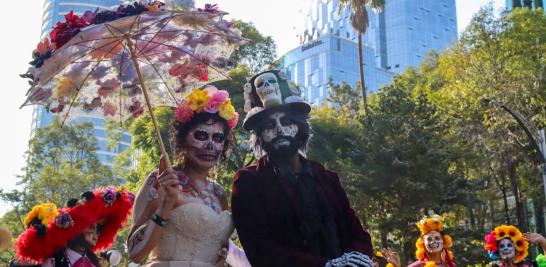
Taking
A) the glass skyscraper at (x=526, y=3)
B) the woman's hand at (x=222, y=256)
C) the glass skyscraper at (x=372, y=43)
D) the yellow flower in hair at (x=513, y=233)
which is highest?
the glass skyscraper at (x=372, y=43)

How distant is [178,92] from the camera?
16.2 feet

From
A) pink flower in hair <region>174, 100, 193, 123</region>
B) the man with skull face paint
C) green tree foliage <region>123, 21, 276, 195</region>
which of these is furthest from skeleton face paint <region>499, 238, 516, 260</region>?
green tree foliage <region>123, 21, 276, 195</region>

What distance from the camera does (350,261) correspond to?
362 cm

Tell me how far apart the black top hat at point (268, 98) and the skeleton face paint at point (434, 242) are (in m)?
4.86

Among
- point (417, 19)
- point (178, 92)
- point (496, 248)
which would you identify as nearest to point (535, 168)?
point (496, 248)

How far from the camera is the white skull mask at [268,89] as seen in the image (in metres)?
4.18

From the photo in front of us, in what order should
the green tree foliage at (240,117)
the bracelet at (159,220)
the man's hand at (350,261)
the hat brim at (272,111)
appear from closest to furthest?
the man's hand at (350,261), the bracelet at (159,220), the hat brim at (272,111), the green tree foliage at (240,117)

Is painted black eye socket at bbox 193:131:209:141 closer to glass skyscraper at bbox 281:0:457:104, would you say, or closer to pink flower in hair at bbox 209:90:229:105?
pink flower in hair at bbox 209:90:229:105

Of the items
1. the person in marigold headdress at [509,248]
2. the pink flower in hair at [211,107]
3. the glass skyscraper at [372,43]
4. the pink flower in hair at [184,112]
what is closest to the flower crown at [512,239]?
the person in marigold headdress at [509,248]

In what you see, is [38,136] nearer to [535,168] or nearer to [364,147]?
[364,147]

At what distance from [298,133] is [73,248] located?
8.36 ft

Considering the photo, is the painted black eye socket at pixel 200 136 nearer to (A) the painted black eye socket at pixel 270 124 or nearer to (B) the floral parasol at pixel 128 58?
(B) the floral parasol at pixel 128 58

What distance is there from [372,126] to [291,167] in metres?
16.0

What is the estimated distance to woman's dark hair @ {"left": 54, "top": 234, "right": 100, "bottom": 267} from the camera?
5160 mm
